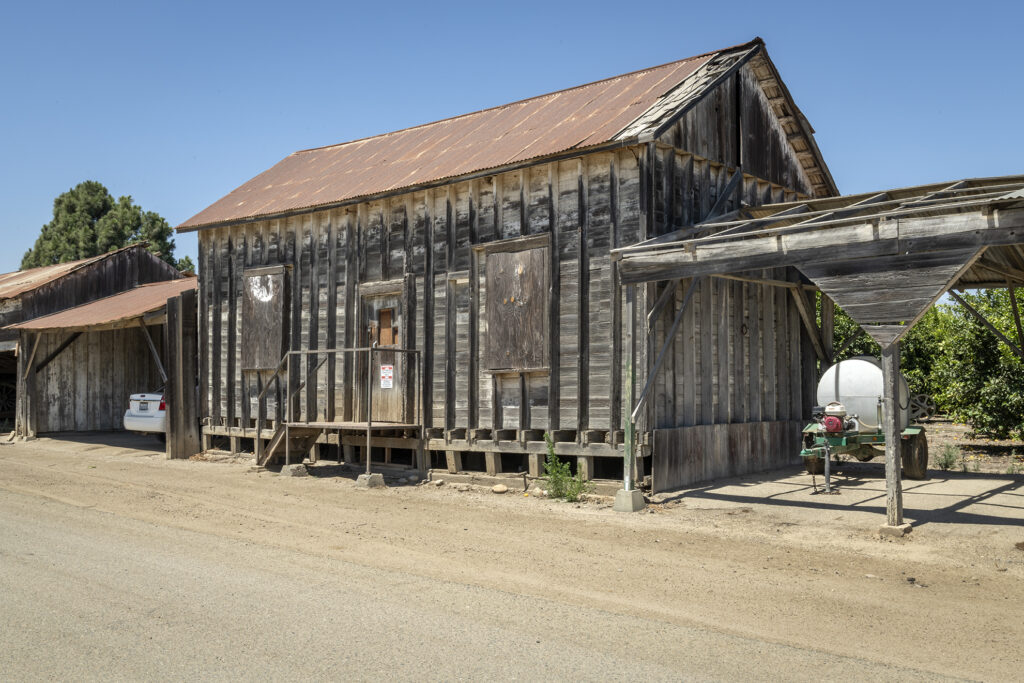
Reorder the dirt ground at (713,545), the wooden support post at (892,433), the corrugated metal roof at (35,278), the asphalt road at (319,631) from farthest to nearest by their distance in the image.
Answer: the corrugated metal roof at (35,278)
the wooden support post at (892,433)
the dirt ground at (713,545)
the asphalt road at (319,631)

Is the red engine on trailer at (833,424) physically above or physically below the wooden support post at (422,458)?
above

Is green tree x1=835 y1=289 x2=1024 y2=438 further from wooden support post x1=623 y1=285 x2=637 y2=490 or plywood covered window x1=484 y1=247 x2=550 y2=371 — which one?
wooden support post x1=623 y1=285 x2=637 y2=490

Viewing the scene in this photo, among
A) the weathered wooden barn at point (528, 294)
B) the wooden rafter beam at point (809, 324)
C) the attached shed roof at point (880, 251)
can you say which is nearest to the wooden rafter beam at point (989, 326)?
the attached shed roof at point (880, 251)

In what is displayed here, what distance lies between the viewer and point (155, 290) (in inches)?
995

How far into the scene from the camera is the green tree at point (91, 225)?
152ft

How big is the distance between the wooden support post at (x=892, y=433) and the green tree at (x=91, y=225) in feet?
144

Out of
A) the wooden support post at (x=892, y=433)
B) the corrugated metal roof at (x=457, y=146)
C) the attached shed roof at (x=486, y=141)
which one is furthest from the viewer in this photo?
the corrugated metal roof at (x=457, y=146)

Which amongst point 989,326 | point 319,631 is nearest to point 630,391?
point 989,326

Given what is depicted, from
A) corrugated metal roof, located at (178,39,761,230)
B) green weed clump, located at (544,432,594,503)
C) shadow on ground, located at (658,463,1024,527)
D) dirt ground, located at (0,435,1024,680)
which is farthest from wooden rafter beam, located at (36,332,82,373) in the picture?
shadow on ground, located at (658,463,1024,527)

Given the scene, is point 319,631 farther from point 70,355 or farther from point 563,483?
point 70,355

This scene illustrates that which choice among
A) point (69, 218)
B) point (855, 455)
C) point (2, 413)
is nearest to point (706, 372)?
point (855, 455)

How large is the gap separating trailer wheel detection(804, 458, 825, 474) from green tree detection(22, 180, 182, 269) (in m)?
40.7

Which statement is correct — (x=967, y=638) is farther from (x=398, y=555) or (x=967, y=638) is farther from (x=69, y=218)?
(x=69, y=218)

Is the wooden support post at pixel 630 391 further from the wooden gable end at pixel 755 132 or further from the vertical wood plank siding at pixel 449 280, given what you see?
the wooden gable end at pixel 755 132
